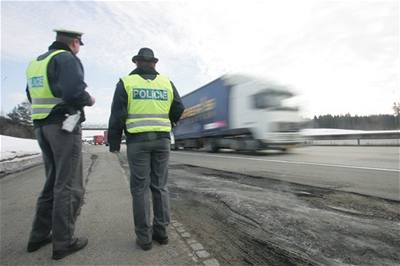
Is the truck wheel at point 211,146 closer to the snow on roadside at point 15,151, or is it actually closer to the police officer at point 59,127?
the snow on roadside at point 15,151

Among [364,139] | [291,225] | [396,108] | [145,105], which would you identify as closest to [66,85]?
[145,105]

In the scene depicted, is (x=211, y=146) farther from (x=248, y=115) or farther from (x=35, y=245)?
(x=35, y=245)

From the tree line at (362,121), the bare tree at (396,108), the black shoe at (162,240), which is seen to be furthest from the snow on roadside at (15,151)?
the bare tree at (396,108)

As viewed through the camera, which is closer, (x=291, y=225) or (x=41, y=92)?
(x=41, y=92)

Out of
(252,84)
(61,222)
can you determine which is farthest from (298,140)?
(61,222)

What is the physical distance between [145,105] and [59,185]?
1.09 m

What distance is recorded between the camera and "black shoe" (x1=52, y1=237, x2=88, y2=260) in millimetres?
2871

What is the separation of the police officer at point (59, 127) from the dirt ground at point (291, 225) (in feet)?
4.27

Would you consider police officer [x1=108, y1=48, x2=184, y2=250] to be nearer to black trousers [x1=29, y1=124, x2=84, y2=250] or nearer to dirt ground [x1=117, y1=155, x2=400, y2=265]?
black trousers [x1=29, y1=124, x2=84, y2=250]

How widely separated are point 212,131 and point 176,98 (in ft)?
48.9

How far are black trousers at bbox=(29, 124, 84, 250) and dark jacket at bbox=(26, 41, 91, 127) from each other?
0.12 meters

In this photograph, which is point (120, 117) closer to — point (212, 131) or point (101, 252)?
point (101, 252)

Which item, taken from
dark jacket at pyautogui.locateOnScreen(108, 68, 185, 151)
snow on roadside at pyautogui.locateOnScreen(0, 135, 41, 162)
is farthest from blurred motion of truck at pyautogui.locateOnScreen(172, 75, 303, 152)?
dark jacket at pyautogui.locateOnScreen(108, 68, 185, 151)

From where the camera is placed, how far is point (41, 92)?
9.86 feet
